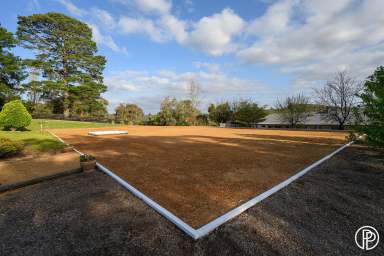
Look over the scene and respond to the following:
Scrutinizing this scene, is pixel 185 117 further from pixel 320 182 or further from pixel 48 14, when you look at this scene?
pixel 320 182

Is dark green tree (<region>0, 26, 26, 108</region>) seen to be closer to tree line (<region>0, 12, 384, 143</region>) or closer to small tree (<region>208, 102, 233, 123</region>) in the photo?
tree line (<region>0, 12, 384, 143</region>)

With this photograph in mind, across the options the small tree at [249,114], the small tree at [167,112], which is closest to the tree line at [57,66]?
the small tree at [167,112]

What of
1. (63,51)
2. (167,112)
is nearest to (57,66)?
(63,51)

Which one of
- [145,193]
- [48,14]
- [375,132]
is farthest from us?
[48,14]

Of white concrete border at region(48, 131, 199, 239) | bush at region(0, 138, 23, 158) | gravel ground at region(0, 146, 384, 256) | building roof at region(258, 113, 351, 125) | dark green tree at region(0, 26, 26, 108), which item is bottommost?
gravel ground at region(0, 146, 384, 256)

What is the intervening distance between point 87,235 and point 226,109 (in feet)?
106

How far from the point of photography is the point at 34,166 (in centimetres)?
502

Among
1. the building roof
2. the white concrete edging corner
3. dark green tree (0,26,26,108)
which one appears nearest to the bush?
the white concrete edging corner

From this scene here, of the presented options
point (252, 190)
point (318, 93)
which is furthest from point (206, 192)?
point (318, 93)

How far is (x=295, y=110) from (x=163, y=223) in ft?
111

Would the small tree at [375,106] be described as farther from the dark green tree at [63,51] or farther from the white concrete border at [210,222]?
the dark green tree at [63,51]

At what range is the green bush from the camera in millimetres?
10733

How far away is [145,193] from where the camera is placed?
10.6 ft

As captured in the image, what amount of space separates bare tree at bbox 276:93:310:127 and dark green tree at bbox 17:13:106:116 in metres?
31.0
